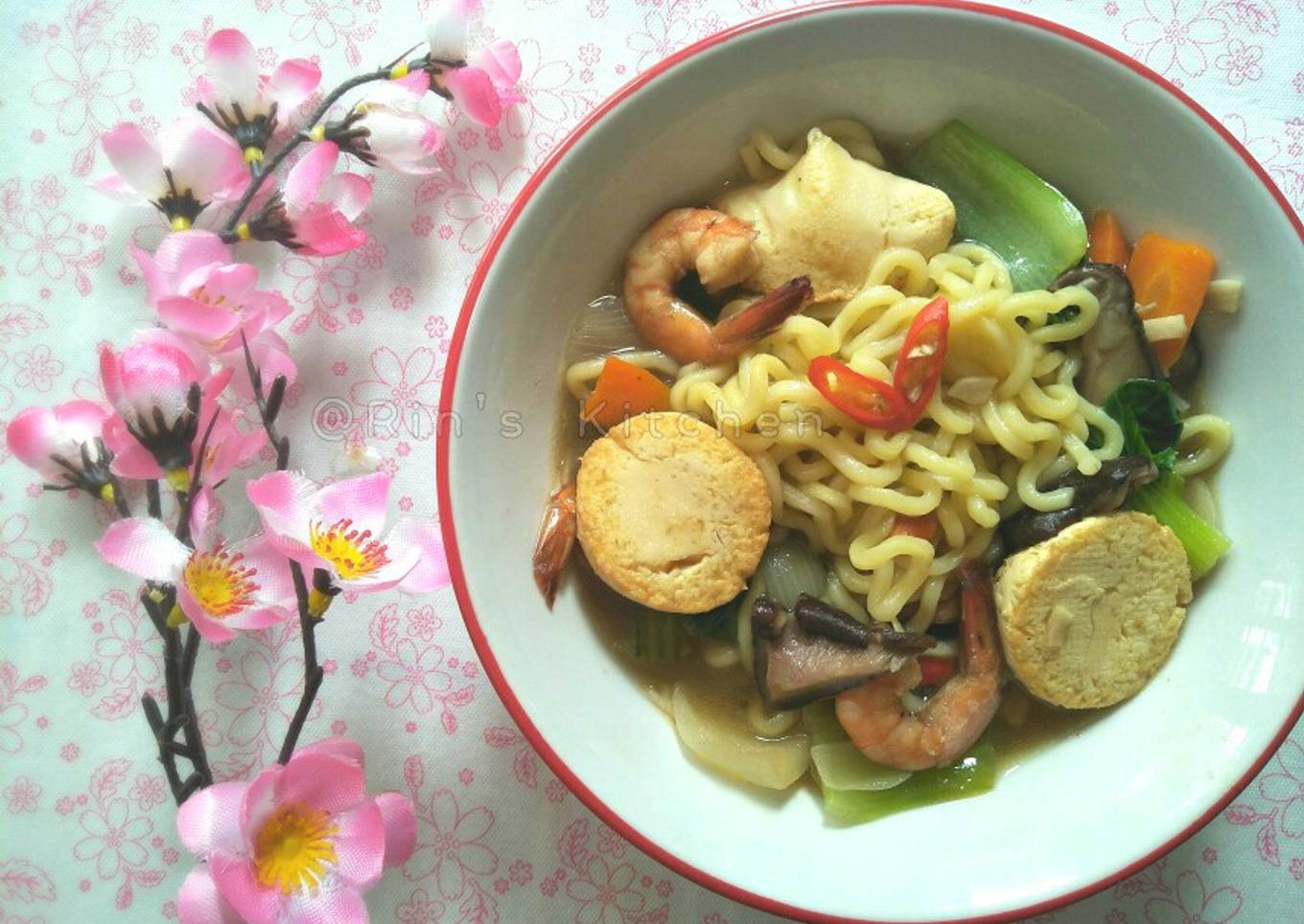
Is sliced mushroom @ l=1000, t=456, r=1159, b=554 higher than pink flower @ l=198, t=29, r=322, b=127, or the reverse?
pink flower @ l=198, t=29, r=322, b=127

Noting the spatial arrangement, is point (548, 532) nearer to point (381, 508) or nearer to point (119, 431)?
point (381, 508)

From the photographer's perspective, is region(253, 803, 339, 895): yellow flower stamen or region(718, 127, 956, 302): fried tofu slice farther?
region(718, 127, 956, 302): fried tofu slice

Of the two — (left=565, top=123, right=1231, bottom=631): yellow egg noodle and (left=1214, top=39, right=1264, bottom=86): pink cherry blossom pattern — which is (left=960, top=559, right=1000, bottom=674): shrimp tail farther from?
(left=1214, top=39, right=1264, bottom=86): pink cherry blossom pattern

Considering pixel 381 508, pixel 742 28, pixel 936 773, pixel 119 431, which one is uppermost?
pixel 742 28

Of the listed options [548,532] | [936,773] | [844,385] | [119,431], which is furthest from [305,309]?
[936,773]

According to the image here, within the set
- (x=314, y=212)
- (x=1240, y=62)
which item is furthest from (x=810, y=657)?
(x=1240, y=62)

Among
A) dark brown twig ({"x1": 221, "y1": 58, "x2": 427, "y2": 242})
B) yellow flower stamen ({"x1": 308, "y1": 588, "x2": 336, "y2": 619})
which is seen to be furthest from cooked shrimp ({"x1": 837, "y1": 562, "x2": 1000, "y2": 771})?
dark brown twig ({"x1": 221, "y1": 58, "x2": 427, "y2": 242})
